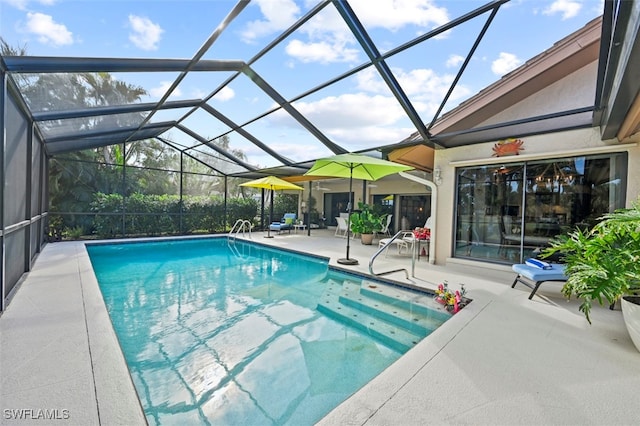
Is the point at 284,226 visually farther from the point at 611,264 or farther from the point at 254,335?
the point at 611,264

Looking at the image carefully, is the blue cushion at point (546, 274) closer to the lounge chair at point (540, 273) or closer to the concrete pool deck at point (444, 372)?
the lounge chair at point (540, 273)

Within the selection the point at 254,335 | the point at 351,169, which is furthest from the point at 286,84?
the point at 254,335

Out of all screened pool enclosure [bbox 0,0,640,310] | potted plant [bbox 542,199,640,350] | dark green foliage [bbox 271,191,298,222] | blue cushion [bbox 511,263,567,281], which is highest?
screened pool enclosure [bbox 0,0,640,310]

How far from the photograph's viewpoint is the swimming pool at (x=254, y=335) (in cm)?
249

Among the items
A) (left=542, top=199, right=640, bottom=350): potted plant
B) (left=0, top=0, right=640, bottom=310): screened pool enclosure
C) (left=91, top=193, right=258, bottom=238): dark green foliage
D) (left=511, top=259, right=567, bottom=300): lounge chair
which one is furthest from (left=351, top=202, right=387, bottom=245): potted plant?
(left=542, top=199, right=640, bottom=350): potted plant

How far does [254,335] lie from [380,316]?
189 centimetres

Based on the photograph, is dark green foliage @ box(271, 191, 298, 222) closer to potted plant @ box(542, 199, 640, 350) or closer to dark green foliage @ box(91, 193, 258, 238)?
dark green foliage @ box(91, 193, 258, 238)

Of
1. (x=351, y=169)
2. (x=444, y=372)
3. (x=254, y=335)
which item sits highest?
(x=351, y=169)

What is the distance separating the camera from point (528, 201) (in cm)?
605

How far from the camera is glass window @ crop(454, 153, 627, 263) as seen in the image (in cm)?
526

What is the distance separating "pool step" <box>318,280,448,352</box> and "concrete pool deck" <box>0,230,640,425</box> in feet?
1.74

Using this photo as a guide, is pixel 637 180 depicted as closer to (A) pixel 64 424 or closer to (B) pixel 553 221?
(B) pixel 553 221

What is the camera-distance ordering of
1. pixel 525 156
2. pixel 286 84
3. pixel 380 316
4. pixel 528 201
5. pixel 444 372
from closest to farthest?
1. pixel 444 372
2. pixel 380 316
3. pixel 525 156
4. pixel 528 201
5. pixel 286 84

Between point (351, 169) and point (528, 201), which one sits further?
point (351, 169)
